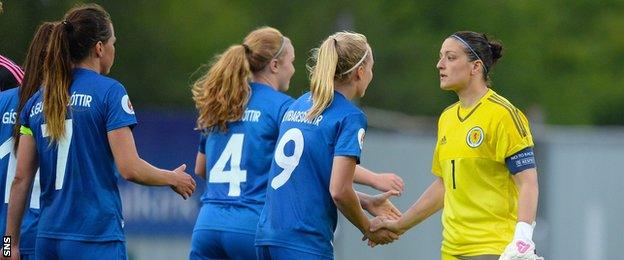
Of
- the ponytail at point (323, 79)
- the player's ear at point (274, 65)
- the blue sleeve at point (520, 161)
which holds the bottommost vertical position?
the blue sleeve at point (520, 161)

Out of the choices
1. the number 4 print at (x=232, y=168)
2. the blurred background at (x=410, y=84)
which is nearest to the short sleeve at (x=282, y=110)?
the number 4 print at (x=232, y=168)

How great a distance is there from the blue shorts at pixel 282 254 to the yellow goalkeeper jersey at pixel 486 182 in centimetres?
77

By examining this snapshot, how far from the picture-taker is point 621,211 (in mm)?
18125

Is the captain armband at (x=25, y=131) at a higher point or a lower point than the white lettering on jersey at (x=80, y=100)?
lower

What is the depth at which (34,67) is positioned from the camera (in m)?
7.66

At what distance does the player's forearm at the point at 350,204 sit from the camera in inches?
288

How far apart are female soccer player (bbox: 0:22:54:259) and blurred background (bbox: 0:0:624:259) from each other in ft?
23.5

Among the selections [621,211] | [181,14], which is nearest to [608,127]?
[181,14]

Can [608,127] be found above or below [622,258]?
above

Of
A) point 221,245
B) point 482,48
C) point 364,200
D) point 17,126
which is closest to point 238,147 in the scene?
point 221,245

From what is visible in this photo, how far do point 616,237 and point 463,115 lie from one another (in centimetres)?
1066

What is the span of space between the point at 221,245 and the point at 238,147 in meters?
0.55

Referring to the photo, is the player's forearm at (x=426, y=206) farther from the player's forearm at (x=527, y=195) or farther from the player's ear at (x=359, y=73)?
the player's ear at (x=359, y=73)

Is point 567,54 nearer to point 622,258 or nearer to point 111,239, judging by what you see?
point 622,258
